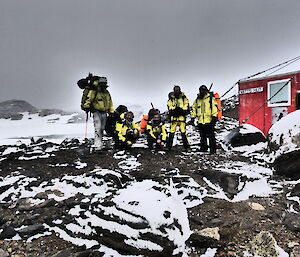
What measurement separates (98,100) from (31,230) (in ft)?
18.1

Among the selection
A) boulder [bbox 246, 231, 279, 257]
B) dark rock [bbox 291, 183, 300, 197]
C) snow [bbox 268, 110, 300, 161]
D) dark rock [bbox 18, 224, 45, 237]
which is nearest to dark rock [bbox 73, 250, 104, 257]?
dark rock [bbox 18, 224, 45, 237]

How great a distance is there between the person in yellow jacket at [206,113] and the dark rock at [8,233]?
248 inches

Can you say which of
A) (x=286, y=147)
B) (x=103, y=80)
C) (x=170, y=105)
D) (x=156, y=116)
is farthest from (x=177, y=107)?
(x=286, y=147)

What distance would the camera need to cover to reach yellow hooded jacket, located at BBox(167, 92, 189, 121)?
851 cm

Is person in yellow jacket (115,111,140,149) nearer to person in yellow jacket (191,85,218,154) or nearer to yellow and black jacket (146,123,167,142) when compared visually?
yellow and black jacket (146,123,167,142)

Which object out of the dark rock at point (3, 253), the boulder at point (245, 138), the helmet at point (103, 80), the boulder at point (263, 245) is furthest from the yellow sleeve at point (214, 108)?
the dark rock at point (3, 253)

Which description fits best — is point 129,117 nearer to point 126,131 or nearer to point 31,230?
point 126,131

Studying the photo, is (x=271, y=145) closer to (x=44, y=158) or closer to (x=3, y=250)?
(x=3, y=250)

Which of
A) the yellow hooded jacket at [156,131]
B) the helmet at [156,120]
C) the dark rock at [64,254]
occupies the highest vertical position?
Answer: the helmet at [156,120]

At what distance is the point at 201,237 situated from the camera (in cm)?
307

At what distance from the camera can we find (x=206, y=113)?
8148 mm

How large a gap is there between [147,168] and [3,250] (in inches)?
150

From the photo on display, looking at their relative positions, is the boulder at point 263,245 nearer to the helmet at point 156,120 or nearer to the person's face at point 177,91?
the person's face at point 177,91

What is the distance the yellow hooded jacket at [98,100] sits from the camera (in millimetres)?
8305
